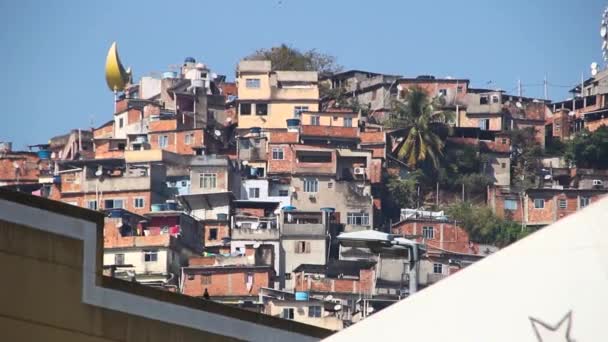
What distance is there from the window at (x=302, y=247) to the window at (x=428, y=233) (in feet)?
24.6

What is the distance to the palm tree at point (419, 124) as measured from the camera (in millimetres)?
101188

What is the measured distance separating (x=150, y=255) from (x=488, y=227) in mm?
23064

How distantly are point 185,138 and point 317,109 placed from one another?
434 inches

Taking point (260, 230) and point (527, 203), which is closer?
point (260, 230)

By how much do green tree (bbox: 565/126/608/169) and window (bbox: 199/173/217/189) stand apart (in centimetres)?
2480

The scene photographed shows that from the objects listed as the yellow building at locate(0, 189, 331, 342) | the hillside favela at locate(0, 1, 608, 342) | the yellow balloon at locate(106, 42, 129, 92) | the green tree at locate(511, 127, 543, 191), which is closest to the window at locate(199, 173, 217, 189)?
the hillside favela at locate(0, 1, 608, 342)

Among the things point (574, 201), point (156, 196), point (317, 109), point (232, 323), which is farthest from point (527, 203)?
point (232, 323)

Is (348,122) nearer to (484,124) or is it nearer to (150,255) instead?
(484,124)

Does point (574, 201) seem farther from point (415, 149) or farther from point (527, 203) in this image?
point (415, 149)

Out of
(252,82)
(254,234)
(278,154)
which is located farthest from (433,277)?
(252,82)

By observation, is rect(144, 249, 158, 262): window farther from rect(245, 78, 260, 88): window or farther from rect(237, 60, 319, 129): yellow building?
rect(245, 78, 260, 88): window

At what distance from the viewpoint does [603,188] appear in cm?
9788

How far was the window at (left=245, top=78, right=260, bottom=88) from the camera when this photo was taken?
341 feet

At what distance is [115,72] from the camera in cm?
12219
